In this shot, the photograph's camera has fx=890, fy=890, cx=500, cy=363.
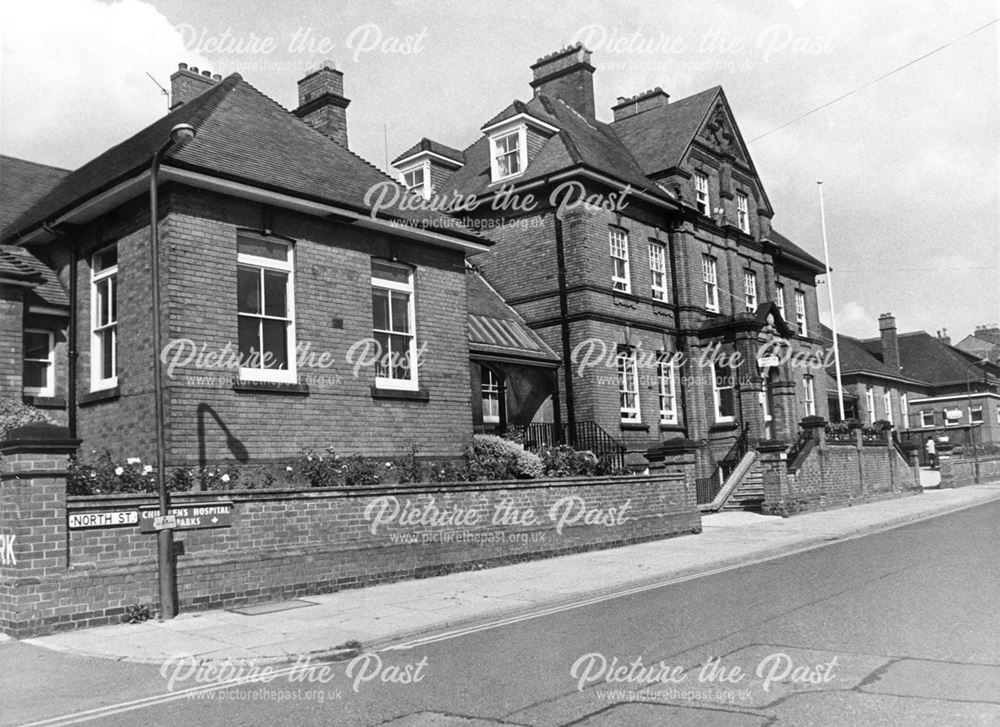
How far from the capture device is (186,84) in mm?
19641

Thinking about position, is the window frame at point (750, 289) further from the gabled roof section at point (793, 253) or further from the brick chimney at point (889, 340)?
the brick chimney at point (889, 340)

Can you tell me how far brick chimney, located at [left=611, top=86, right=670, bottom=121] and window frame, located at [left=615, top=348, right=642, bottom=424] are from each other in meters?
11.8

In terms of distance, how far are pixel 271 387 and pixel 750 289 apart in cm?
2242

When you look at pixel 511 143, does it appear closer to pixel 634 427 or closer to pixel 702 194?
pixel 702 194

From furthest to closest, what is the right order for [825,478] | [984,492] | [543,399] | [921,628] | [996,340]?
[996,340] < [984,492] < [825,478] < [543,399] < [921,628]

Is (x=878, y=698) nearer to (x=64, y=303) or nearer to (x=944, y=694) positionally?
(x=944, y=694)

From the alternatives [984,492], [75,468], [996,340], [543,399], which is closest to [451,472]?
[75,468]

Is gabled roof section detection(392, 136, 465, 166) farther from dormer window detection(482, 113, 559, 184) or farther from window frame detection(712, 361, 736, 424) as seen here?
window frame detection(712, 361, 736, 424)

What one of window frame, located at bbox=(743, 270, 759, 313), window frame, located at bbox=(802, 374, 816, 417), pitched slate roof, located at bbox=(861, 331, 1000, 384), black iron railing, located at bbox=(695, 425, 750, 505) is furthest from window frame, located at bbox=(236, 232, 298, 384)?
pitched slate roof, located at bbox=(861, 331, 1000, 384)

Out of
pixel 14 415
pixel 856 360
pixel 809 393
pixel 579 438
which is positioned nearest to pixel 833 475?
pixel 579 438

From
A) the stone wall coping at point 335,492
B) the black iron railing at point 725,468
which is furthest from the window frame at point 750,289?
the stone wall coping at point 335,492

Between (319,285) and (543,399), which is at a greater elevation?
(319,285)

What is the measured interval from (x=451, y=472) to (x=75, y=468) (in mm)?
6368

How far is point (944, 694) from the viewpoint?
5.88 meters
